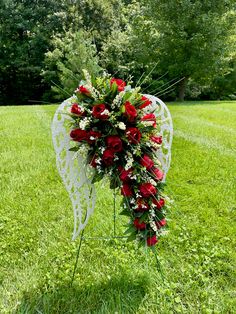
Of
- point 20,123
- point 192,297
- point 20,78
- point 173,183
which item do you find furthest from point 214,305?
point 20,78

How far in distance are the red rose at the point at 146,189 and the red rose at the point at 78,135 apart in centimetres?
42

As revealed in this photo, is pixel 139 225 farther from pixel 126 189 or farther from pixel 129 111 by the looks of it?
pixel 129 111

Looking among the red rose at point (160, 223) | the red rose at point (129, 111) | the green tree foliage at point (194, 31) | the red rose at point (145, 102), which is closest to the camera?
the red rose at point (129, 111)

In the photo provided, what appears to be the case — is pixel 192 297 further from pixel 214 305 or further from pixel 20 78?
pixel 20 78

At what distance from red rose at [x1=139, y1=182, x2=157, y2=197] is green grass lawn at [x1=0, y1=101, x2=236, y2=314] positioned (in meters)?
0.43

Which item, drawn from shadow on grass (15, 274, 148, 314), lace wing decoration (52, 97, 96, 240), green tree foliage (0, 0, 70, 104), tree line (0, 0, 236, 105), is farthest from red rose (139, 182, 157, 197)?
green tree foliage (0, 0, 70, 104)

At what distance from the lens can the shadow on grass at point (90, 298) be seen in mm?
1918

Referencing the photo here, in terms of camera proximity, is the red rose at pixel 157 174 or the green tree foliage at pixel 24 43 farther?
the green tree foliage at pixel 24 43

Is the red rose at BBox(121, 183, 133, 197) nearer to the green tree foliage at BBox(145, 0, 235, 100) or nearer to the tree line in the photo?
the tree line

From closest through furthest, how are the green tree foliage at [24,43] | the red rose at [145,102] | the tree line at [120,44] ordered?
the red rose at [145,102] < the tree line at [120,44] < the green tree foliage at [24,43]

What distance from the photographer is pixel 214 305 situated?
1.96m

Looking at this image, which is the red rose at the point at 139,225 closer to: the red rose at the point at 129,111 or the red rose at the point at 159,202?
the red rose at the point at 159,202

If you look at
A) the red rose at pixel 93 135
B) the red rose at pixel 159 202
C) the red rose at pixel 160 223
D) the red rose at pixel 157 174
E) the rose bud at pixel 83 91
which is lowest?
the red rose at pixel 160 223

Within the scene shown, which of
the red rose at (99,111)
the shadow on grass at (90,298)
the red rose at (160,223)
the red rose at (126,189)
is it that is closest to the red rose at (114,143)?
the red rose at (99,111)
